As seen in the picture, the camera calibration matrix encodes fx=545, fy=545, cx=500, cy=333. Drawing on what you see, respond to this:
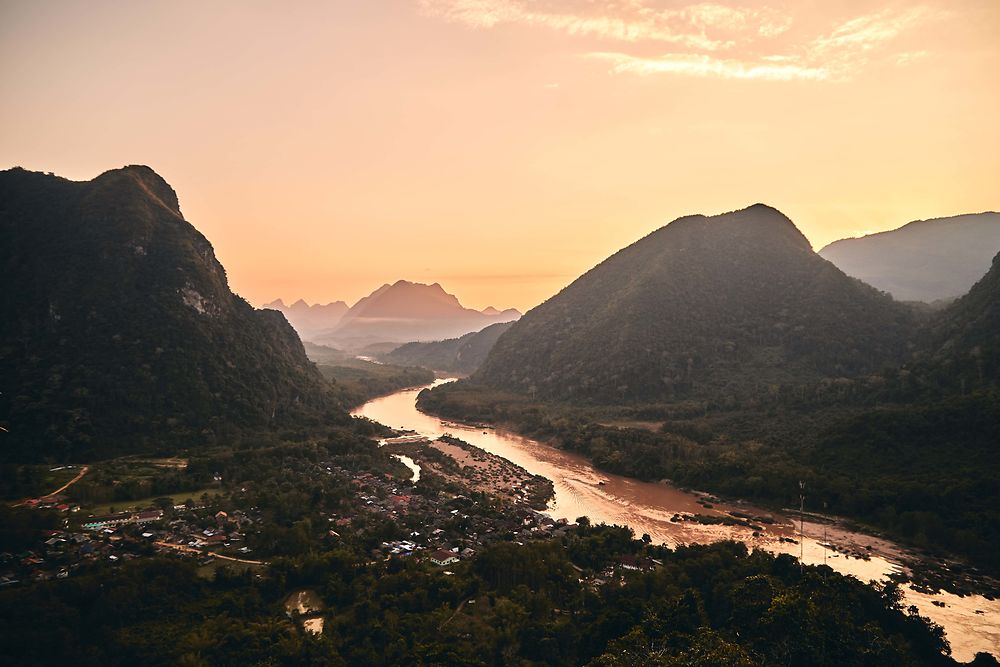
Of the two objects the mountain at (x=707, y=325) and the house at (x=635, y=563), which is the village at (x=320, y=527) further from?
the mountain at (x=707, y=325)

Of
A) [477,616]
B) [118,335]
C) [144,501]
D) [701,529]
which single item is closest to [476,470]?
[701,529]

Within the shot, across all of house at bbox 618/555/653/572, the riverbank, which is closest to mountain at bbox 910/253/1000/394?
house at bbox 618/555/653/572

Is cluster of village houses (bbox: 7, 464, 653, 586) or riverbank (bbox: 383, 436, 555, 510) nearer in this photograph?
cluster of village houses (bbox: 7, 464, 653, 586)

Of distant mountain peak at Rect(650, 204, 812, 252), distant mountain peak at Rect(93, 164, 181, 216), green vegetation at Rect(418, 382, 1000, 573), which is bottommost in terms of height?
green vegetation at Rect(418, 382, 1000, 573)

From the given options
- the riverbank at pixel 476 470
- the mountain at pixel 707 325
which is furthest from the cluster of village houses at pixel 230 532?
the mountain at pixel 707 325

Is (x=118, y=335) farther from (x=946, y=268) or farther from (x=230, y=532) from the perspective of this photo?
(x=946, y=268)

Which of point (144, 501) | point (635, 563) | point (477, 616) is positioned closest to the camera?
point (477, 616)

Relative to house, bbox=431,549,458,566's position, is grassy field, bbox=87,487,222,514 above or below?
above

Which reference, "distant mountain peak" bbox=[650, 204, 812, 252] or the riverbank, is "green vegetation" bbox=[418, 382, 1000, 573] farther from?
"distant mountain peak" bbox=[650, 204, 812, 252]
